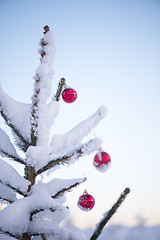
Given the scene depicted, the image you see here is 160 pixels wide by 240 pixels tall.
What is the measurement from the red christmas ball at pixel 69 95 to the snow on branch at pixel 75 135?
1.67ft

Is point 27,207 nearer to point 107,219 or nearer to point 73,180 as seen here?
point 73,180

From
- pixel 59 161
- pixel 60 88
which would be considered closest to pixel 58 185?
pixel 59 161

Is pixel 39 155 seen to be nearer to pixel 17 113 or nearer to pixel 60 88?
pixel 17 113

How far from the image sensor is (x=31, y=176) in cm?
240

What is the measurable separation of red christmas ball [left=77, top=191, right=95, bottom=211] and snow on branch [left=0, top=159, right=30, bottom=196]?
0.86 meters

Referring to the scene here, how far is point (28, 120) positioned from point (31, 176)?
798mm

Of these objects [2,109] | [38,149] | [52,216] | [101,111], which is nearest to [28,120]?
[2,109]

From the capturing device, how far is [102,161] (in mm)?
1896

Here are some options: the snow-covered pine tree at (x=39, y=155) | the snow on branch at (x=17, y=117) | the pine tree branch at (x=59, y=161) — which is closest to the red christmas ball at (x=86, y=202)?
the snow-covered pine tree at (x=39, y=155)

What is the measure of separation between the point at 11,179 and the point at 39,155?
50 centimetres

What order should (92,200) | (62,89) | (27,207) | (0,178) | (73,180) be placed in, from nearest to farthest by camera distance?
(27,207), (0,178), (73,180), (92,200), (62,89)

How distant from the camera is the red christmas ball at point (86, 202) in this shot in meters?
2.50

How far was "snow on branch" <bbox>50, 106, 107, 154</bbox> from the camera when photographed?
237cm

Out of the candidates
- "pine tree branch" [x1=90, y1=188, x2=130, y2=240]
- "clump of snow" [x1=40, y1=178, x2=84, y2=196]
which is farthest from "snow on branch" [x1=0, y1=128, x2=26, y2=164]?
"pine tree branch" [x1=90, y1=188, x2=130, y2=240]
